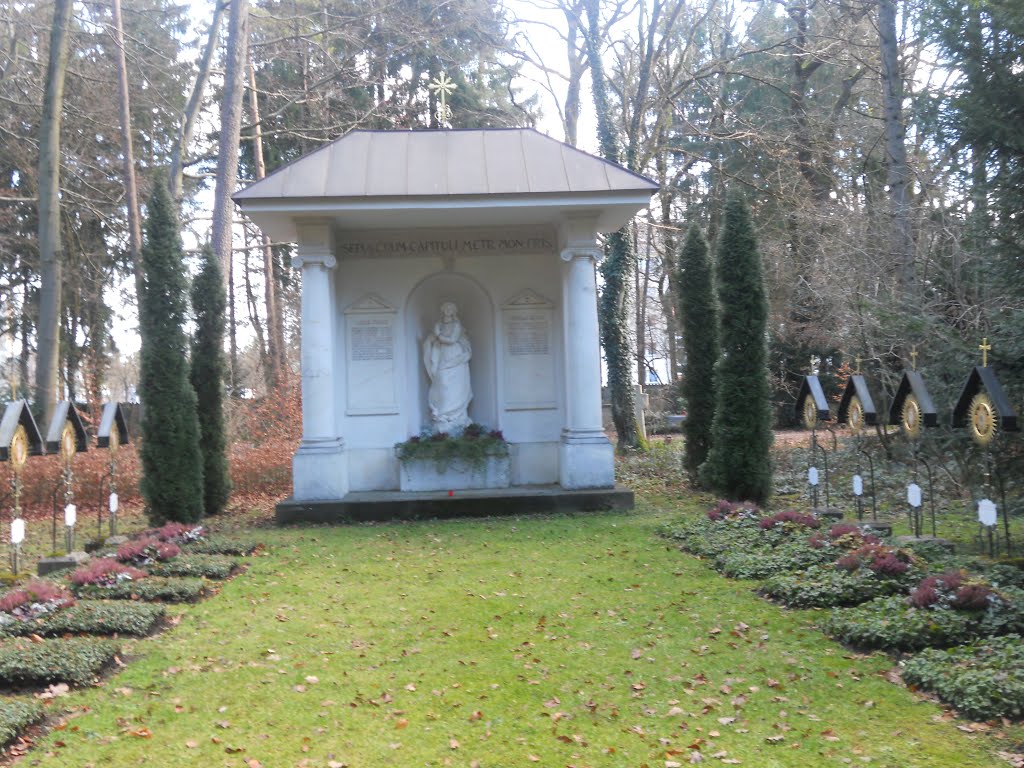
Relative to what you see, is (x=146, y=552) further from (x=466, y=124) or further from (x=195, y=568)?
(x=466, y=124)

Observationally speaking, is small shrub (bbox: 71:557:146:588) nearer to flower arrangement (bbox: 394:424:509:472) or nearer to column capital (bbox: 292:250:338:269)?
flower arrangement (bbox: 394:424:509:472)

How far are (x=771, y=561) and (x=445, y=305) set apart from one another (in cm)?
698

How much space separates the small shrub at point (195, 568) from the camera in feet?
29.3

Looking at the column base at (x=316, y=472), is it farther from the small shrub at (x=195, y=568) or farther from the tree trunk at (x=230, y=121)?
the tree trunk at (x=230, y=121)

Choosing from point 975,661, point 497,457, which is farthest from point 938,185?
point 975,661

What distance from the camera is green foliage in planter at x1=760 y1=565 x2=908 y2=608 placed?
23.4 feet

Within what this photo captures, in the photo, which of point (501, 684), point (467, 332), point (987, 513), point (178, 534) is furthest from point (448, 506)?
point (501, 684)

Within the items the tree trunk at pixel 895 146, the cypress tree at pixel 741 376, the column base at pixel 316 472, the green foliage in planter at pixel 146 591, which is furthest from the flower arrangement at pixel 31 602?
the tree trunk at pixel 895 146

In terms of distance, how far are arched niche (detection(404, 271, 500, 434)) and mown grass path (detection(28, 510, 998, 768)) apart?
565 centimetres

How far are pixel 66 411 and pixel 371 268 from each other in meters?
5.12

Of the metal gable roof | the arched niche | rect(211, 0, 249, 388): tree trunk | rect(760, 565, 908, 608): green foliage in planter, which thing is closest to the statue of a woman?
the arched niche

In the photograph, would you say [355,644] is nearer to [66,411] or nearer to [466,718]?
[466,718]

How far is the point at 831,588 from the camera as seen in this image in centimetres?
727

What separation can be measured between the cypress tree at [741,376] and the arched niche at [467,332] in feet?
11.3
